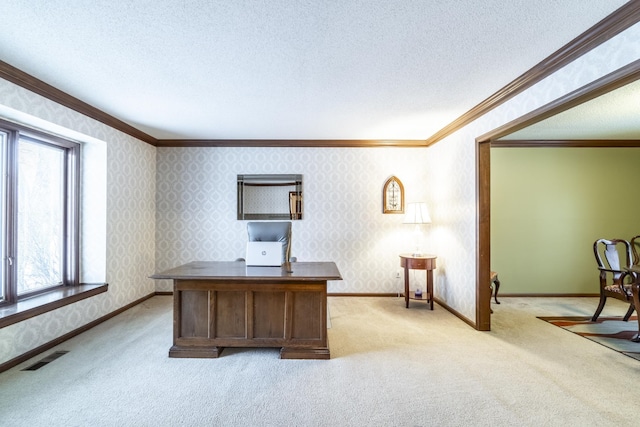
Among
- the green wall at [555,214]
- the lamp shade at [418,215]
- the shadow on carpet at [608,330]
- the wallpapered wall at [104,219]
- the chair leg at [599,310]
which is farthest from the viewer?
the green wall at [555,214]

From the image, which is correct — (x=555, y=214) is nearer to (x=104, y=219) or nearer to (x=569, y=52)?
(x=569, y=52)

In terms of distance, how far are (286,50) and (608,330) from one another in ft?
14.5

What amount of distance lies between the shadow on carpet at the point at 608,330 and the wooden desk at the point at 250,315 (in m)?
2.82

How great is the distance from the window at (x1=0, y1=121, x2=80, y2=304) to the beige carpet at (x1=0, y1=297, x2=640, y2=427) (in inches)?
30.8

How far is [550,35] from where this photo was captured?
6.83 ft

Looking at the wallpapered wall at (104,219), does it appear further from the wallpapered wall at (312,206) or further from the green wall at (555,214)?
the green wall at (555,214)

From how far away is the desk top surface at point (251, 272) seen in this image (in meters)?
2.66

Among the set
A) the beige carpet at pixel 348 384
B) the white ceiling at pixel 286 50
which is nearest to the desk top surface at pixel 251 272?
the beige carpet at pixel 348 384

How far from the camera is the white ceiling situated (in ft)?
6.02

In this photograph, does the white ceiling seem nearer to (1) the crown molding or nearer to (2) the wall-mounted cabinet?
(1) the crown molding

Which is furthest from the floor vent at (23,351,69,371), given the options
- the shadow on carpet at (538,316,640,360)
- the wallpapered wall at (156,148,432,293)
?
the shadow on carpet at (538,316,640,360)

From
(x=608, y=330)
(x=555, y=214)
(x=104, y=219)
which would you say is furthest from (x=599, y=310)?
(x=104, y=219)

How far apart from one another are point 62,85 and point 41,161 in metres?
0.93

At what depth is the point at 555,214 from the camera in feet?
16.3
